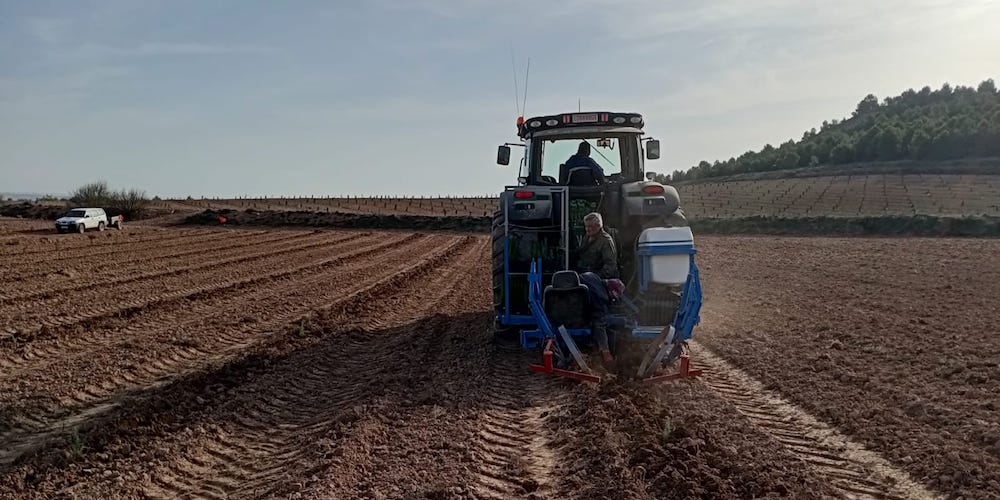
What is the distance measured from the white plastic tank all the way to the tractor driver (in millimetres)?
389

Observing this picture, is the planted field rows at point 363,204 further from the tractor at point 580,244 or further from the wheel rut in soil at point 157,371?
the tractor at point 580,244

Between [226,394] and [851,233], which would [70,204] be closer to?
[851,233]

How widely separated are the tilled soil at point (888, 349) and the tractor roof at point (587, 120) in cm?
271

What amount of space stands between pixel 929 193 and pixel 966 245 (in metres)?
18.0

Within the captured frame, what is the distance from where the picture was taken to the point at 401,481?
173 inches

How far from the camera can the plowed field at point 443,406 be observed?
14.7 ft

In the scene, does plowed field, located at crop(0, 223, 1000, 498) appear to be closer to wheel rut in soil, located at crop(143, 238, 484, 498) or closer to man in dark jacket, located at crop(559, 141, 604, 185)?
wheel rut in soil, located at crop(143, 238, 484, 498)

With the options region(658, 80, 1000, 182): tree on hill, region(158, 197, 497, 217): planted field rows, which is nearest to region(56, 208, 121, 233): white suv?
region(158, 197, 497, 217): planted field rows

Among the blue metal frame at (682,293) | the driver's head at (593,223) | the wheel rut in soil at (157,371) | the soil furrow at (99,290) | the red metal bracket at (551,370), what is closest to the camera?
the wheel rut in soil at (157,371)

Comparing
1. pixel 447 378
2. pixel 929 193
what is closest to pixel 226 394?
pixel 447 378

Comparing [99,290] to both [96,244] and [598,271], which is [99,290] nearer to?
[598,271]


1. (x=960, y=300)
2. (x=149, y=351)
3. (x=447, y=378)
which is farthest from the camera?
(x=960, y=300)

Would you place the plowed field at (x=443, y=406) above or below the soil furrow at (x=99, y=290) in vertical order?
below

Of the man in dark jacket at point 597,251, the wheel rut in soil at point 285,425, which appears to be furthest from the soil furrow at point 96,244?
the man in dark jacket at point 597,251
